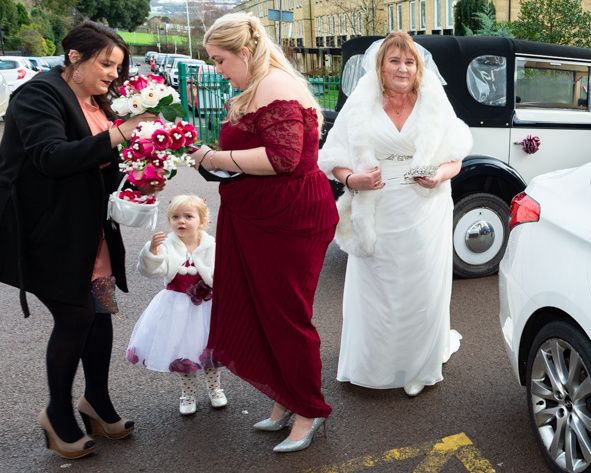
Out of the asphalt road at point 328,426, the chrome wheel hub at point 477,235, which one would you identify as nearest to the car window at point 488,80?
the chrome wheel hub at point 477,235

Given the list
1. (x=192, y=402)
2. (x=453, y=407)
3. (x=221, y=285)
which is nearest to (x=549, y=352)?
(x=453, y=407)

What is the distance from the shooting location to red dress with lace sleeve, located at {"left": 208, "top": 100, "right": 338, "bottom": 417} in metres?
2.83

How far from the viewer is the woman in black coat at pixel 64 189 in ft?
8.81

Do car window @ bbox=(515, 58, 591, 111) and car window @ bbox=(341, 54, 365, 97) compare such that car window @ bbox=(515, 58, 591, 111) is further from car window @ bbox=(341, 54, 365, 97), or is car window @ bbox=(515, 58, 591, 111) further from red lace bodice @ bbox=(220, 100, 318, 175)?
red lace bodice @ bbox=(220, 100, 318, 175)

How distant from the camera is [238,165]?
2.80m

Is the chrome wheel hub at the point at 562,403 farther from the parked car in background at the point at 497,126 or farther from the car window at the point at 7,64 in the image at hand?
the car window at the point at 7,64

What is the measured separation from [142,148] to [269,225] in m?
0.63

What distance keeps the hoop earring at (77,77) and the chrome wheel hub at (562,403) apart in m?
2.19

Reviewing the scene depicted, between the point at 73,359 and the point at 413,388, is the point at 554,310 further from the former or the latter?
the point at 73,359

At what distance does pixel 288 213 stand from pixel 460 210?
309cm

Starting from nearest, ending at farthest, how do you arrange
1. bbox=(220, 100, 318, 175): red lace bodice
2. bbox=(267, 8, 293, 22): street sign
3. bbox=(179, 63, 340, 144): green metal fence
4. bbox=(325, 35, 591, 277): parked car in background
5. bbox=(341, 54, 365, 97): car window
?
bbox=(220, 100, 318, 175): red lace bodice → bbox=(325, 35, 591, 277): parked car in background → bbox=(341, 54, 365, 97): car window → bbox=(179, 63, 340, 144): green metal fence → bbox=(267, 8, 293, 22): street sign

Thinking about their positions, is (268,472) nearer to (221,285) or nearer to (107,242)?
(221,285)

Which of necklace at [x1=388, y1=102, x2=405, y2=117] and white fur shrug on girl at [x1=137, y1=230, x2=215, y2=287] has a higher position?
necklace at [x1=388, y1=102, x2=405, y2=117]

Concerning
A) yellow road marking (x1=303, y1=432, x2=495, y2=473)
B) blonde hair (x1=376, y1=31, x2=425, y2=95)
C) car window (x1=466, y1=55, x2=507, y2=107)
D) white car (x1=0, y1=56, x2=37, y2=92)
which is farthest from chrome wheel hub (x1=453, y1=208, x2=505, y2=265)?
white car (x1=0, y1=56, x2=37, y2=92)
